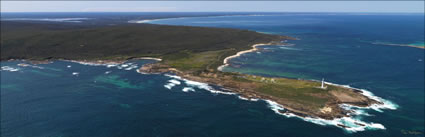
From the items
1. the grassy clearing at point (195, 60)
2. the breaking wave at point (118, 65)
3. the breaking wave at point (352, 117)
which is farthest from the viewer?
the breaking wave at point (118, 65)

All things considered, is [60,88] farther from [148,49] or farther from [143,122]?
[148,49]

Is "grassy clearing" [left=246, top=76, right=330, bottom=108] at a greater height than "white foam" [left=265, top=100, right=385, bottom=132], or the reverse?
"grassy clearing" [left=246, top=76, right=330, bottom=108]

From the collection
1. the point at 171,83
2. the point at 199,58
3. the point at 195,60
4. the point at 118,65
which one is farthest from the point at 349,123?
the point at 118,65

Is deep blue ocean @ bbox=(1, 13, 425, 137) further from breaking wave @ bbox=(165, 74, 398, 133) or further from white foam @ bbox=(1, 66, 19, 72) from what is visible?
white foam @ bbox=(1, 66, 19, 72)

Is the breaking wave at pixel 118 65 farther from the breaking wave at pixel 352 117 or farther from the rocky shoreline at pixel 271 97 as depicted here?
the breaking wave at pixel 352 117

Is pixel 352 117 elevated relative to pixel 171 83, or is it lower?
lower

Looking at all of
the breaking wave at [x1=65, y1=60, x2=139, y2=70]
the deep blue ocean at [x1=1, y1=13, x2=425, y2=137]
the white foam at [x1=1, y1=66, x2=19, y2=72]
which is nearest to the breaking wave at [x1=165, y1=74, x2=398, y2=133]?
the deep blue ocean at [x1=1, y1=13, x2=425, y2=137]

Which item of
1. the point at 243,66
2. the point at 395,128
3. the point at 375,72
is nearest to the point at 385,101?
the point at 395,128

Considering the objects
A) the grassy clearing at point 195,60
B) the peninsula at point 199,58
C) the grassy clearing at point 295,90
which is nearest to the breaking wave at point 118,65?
the peninsula at point 199,58

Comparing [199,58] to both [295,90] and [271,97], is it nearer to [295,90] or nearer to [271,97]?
[271,97]

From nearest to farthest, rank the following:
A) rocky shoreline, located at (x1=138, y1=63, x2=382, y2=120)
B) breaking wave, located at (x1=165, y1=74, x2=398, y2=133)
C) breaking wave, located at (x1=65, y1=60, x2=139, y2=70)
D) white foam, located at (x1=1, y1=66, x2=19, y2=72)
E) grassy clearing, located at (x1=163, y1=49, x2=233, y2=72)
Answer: breaking wave, located at (x1=165, y1=74, x2=398, y2=133) < rocky shoreline, located at (x1=138, y1=63, x2=382, y2=120) < grassy clearing, located at (x1=163, y1=49, x2=233, y2=72) < white foam, located at (x1=1, y1=66, x2=19, y2=72) < breaking wave, located at (x1=65, y1=60, x2=139, y2=70)
